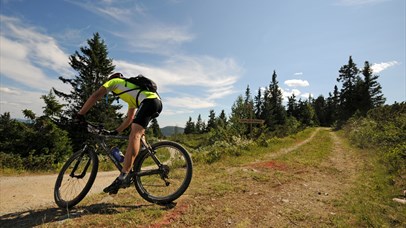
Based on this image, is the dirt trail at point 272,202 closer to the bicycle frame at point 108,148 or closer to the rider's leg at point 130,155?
the bicycle frame at point 108,148

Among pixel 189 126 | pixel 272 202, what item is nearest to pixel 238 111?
pixel 272 202

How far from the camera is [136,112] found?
4.21m

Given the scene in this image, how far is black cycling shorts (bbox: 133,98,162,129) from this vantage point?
414cm

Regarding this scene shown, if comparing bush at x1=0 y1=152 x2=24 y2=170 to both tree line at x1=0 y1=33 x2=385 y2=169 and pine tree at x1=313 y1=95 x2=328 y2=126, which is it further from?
pine tree at x1=313 y1=95 x2=328 y2=126

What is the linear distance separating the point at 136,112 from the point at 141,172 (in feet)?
3.61

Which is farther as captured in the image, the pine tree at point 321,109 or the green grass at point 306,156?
the pine tree at point 321,109

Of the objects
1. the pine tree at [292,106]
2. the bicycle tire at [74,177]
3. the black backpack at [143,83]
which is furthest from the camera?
the pine tree at [292,106]

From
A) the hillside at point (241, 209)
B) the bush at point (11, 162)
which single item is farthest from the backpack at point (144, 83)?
the bush at point (11, 162)

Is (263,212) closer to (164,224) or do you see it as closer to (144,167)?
(164,224)

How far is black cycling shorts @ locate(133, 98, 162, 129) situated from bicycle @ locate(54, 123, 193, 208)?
1.38 feet

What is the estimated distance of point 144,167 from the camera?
172 inches

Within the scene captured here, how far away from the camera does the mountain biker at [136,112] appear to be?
4.11m

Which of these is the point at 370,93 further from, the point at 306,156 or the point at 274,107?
the point at 306,156

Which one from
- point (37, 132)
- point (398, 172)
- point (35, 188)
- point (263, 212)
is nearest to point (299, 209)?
point (263, 212)
